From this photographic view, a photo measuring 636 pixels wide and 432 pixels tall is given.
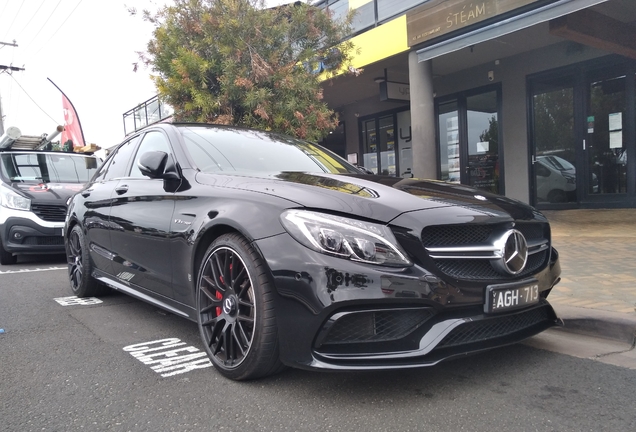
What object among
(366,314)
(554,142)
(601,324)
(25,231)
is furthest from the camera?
(554,142)

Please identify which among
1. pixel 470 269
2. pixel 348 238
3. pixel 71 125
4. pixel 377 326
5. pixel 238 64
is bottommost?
pixel 377 326

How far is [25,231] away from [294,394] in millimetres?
6317

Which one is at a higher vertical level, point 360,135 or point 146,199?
point 360,135

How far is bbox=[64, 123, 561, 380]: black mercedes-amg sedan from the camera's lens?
2195 millimetres

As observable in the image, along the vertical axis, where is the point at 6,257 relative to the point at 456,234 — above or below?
below

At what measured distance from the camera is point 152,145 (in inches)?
157

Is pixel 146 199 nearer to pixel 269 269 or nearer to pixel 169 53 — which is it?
pixel 269 269

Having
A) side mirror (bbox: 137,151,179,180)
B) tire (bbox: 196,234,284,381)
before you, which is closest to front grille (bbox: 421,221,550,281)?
tire (bbox: 196,234,284,381)

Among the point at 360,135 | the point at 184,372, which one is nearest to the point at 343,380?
the point at 184,372

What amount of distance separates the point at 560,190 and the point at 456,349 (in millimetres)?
8585

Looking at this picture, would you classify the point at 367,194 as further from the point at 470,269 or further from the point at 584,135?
the point at 584,135

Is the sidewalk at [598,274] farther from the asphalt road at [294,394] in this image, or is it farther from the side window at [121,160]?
the side window at [121,160]

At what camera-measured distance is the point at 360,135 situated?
→ 1448 cm

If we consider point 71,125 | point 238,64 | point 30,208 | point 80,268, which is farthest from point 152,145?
point 71,125
